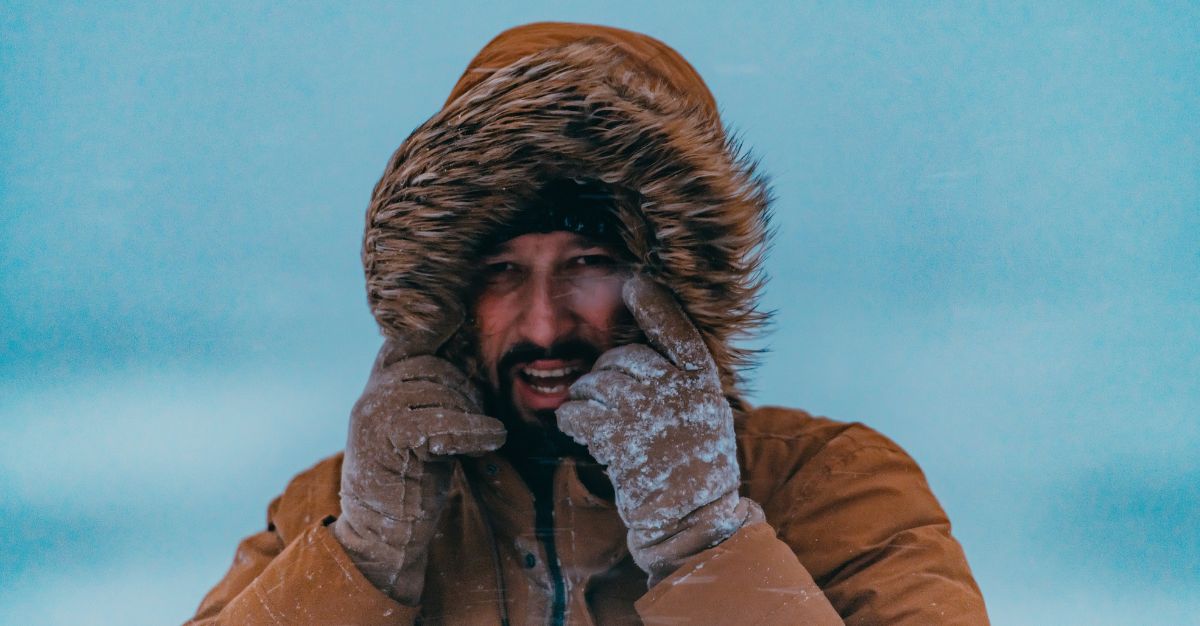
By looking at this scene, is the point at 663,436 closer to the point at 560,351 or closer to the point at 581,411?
the point at 581,411

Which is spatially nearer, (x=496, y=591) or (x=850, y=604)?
(x=850, y=604)

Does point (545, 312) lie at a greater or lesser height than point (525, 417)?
greater

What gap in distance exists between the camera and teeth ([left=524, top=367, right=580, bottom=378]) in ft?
4.20

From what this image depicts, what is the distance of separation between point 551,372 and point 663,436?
22cm

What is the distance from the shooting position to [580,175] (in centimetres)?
120

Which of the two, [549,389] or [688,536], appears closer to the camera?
[688,536]

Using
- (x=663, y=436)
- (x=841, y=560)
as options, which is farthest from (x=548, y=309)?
(x=841, y=560)

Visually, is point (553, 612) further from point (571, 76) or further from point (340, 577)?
point (571, 76)

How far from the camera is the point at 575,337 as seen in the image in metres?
1.26

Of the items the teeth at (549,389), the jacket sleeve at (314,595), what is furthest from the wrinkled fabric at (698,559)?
the teeth at (549,389)

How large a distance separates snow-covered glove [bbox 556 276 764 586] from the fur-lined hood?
0.07 m

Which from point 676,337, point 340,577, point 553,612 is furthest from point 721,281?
point 340,577

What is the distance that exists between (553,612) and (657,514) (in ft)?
0.83

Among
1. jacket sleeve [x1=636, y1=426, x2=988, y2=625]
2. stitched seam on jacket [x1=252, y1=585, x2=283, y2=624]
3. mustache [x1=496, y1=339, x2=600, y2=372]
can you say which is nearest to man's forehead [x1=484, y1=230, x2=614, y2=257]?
mustache [x1=496, y1=339, x2=600, y2=372]
